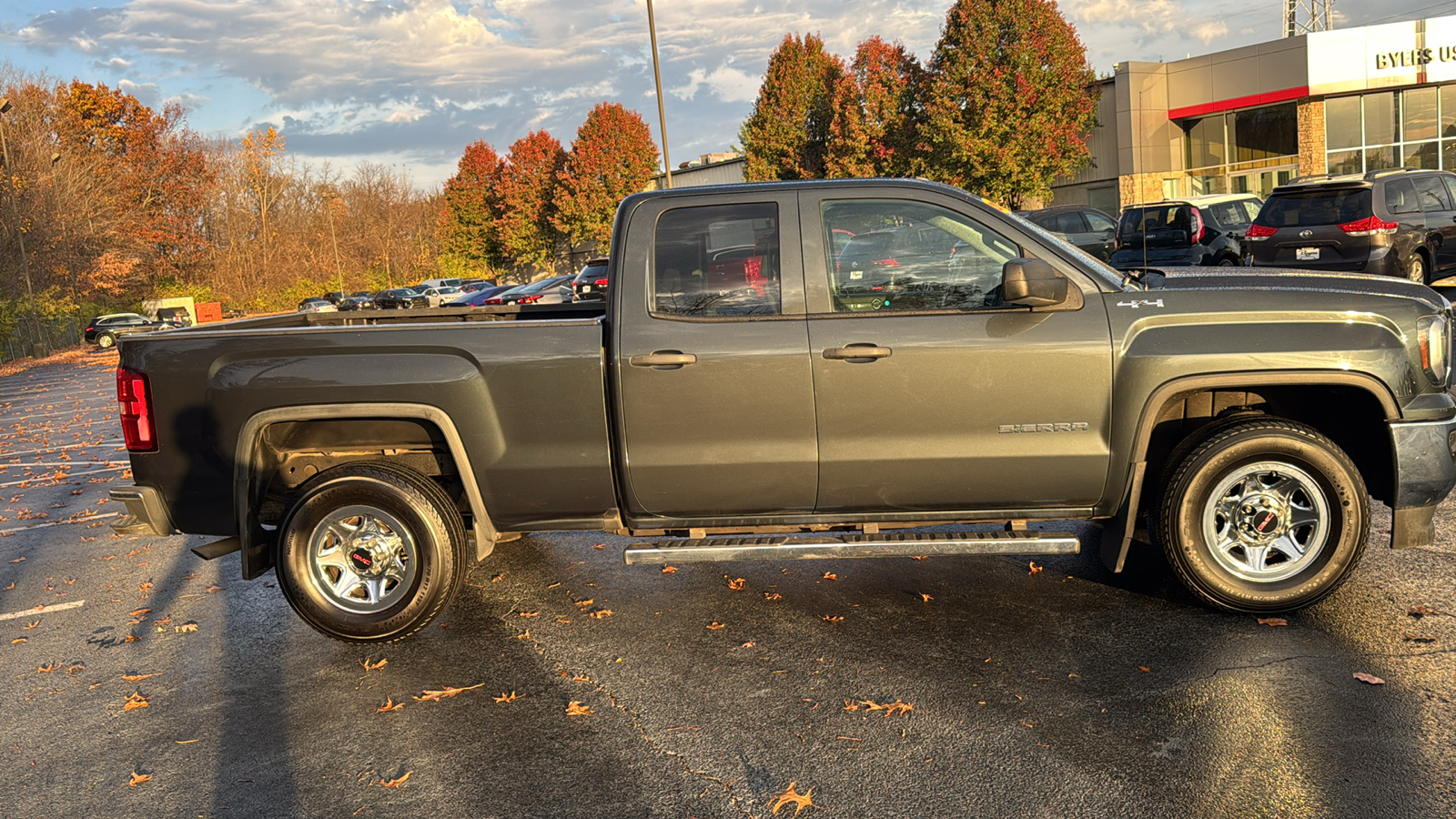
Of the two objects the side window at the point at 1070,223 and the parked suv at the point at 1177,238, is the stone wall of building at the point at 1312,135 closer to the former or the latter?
the side window at the point at 1070,223

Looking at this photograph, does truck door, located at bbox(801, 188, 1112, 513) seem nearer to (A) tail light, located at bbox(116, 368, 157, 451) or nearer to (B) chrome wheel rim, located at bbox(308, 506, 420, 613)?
(B) chrome wheel rim, located at bbox(308, 506, 420, 613)

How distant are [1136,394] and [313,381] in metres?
3.73

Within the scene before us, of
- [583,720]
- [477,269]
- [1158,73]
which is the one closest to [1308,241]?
[583,720]

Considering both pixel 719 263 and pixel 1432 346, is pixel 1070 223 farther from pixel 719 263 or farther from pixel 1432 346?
pixel 719 263

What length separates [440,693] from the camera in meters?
4.61

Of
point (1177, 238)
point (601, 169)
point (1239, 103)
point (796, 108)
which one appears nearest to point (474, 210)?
point (601, 169)

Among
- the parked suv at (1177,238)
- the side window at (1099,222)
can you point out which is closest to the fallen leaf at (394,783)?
the parked suv at (1177,238)

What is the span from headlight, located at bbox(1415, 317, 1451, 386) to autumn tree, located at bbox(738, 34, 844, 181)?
138 ft

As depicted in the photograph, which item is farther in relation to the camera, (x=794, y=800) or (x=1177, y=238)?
(x=1177, y=238)

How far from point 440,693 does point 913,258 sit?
2.82 m

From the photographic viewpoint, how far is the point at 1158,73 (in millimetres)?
40188

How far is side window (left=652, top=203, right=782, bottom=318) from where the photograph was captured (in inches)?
194

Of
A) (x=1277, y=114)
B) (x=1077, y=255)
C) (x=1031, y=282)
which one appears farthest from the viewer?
(x=1277, y=114)

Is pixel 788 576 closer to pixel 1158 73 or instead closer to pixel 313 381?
pixel 313 381
